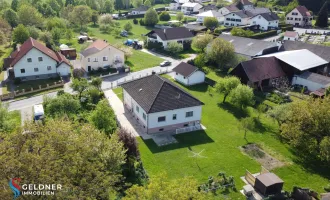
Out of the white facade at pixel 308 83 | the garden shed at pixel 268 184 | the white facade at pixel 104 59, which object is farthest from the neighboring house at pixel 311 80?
the white facade at pixel 104 59

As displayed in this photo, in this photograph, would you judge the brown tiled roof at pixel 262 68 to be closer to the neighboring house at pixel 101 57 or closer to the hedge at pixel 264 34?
the neighboring house at pixel 101 57

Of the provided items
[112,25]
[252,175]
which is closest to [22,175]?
[252,175]

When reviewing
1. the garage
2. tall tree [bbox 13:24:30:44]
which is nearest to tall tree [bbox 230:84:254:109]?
the garage

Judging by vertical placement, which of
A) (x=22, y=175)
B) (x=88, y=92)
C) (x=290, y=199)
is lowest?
(x=290, y=199)

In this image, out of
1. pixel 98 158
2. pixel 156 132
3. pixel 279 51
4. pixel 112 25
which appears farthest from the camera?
pixel 112 25

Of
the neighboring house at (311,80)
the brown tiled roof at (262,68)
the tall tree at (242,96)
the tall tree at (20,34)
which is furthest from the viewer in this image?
the tall tree at (20,34)

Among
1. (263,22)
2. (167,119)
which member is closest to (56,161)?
(167,119)

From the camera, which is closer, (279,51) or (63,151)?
(63,151)

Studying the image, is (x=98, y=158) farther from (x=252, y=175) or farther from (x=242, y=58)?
(x=242, y=58)
